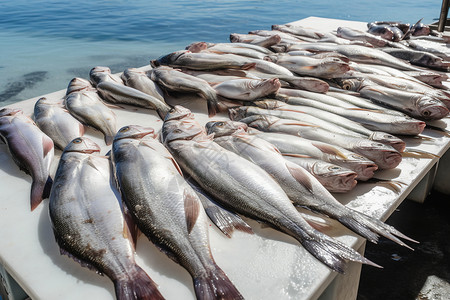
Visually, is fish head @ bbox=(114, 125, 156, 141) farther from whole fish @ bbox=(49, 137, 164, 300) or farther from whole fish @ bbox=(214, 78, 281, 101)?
whole fish @ bbox=(214, 78, 281, 101)

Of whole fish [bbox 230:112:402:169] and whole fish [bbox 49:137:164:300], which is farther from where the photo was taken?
whole fish [bbox 230:112:402:169]

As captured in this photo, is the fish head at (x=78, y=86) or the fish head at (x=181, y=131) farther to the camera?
the fish head at (x=78, y=86)

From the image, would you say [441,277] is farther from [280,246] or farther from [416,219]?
[280,246]

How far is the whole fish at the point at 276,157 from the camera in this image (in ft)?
5.96

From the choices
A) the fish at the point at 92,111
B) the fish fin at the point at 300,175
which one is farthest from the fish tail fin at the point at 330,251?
the fish at the point at 92,111

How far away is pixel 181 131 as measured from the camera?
6.95 feet

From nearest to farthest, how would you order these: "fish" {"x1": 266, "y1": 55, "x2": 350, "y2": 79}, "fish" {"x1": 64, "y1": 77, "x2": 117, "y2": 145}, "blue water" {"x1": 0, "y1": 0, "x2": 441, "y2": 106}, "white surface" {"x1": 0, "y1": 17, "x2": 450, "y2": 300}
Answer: "white surface" {"x1": 0, "y1": 17, "x2": 450, "y2": 300} → "fish" {"x1": 64, "y1": 77, "x2": 117, "y2": 145} → "fish" {"x1": 266, "y1": 55, "x2": 350, "y2": 79} → "blue water" {"x1": 0, "y1": 0, "x2": 441, "y2": 106}

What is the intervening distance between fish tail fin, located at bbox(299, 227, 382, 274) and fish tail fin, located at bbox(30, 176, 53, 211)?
48.8 inches

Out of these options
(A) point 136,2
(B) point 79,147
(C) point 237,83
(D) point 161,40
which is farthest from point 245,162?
(A) point 136,2

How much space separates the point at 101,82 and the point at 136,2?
1769cm

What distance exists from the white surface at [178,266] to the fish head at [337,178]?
6 cm

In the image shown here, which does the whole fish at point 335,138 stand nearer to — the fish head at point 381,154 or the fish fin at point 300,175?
the fish head at point 381,154

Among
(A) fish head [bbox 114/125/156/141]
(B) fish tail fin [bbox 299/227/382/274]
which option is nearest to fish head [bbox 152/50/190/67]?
(A) fish head [bbox 114/125/156/141]

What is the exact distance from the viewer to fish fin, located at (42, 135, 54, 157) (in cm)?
214
